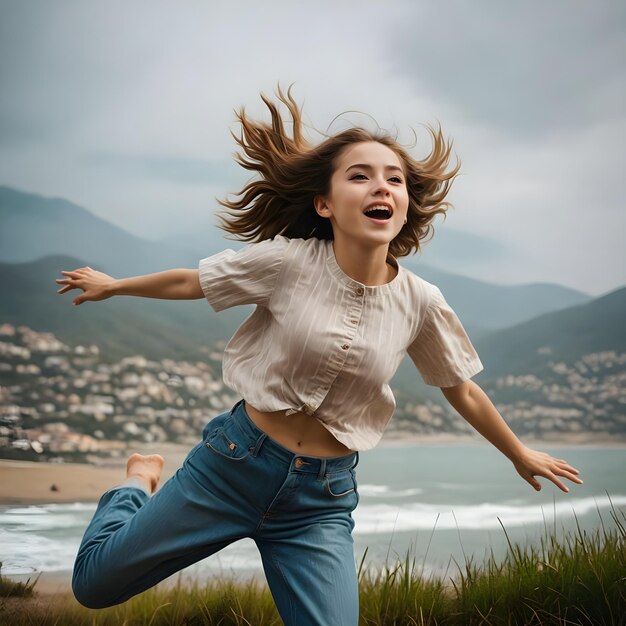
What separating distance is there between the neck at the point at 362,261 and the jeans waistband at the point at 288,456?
1.13ft

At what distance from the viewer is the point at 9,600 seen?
2.40 metres

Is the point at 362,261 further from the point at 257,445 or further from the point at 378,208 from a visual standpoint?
the point at 257,445

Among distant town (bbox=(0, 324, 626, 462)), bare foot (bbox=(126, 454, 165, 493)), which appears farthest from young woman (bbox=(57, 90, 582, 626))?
distant town (bbox=(0, 324, 626, 462))

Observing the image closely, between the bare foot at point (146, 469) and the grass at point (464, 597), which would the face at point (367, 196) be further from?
the grass at point (464, 597)

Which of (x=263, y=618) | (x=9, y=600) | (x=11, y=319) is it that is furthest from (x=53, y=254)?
(x=263, y=618)

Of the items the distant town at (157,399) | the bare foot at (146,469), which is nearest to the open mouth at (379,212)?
the bare foot at (146,469)

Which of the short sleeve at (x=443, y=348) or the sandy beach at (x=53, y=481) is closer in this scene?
the short sleeve at (x=443, y=348)

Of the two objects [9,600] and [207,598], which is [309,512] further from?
[9,600]

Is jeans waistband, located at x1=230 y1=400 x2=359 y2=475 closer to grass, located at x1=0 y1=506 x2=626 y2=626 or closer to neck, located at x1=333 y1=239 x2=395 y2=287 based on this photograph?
neck, located at x1=333 y1=239 x2=395 y2=287

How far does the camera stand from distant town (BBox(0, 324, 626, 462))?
4.68 metres

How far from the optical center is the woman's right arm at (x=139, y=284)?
5.52ft

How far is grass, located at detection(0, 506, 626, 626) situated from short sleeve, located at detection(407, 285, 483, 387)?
67 cm

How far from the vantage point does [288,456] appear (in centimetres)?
161

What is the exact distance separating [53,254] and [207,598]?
150 inches
